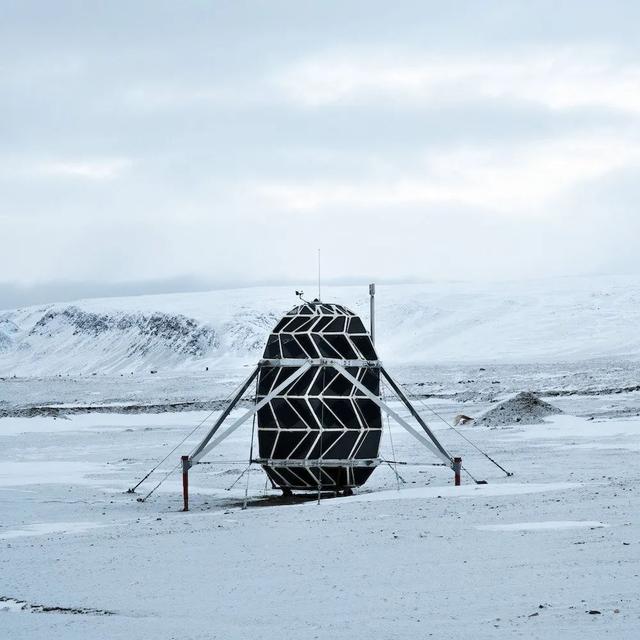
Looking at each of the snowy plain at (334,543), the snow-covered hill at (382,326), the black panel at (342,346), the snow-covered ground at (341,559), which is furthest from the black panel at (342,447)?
the snow-covered hill at (382,326)

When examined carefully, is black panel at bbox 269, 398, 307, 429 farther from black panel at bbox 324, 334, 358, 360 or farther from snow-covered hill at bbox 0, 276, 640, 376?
snow-covered hill at bbox 0, 276, 640, 376

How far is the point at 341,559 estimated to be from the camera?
12.6 metres

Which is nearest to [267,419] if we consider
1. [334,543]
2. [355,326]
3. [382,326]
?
[355,326]

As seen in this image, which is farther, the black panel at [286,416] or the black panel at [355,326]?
the black panel at [355,326]

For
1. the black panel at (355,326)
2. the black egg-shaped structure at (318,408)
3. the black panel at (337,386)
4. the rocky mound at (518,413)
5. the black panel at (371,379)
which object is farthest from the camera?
the rocky mound at (518,413)

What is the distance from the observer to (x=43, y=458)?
1248 inches

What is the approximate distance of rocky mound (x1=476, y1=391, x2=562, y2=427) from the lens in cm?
3612

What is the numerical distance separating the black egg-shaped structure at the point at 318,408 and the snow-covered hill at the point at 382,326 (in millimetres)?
75622

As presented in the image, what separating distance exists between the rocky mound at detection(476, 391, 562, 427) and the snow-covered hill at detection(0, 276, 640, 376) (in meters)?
57.1

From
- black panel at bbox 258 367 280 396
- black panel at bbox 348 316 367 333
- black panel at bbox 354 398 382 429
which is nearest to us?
black panel at bbox 354 398 382 429

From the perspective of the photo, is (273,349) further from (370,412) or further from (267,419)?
(370,412)

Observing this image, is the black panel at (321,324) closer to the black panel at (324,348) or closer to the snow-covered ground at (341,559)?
the black panel at (324,348)

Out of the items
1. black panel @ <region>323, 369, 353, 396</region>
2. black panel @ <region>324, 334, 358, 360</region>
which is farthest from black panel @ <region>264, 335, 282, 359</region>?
black panel @ <region>323, 369, 353, 396</region>

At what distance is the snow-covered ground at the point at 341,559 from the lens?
9.54m
